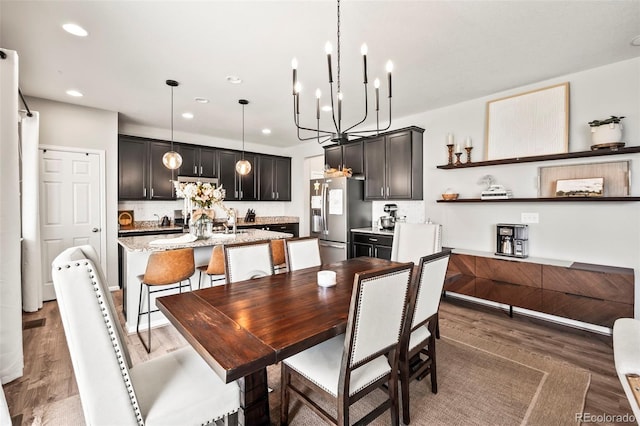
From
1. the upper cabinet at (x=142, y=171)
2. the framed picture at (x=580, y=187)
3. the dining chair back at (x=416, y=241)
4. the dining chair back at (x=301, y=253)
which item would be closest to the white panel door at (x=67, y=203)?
the upper cabinet at (x=142, y=171)

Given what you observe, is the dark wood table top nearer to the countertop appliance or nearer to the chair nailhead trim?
the chair nailhead trim

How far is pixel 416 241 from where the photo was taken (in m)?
3.25

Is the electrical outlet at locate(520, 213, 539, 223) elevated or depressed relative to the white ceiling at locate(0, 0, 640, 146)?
depressed

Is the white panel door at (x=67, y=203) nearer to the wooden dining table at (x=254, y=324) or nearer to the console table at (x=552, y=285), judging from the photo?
the wooden dining table at (x=254, y=324)

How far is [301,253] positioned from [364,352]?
1.36 metres

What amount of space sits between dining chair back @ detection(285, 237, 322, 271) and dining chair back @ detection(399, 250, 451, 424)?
3.57 ft

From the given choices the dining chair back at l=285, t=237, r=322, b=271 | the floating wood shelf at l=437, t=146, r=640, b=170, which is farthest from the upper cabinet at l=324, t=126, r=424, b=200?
the dining chair back at l=285, t=237, r=322, b=271

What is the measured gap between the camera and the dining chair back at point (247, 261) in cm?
221

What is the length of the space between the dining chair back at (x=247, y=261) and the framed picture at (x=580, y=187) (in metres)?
3.13

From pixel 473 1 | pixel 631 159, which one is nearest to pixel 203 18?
pixel 473 1

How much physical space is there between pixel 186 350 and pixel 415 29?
269 centimetres

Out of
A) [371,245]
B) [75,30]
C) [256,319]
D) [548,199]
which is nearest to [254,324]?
[256,319]

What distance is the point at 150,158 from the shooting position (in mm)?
4996

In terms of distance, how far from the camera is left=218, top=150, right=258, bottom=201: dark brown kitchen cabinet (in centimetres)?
583
